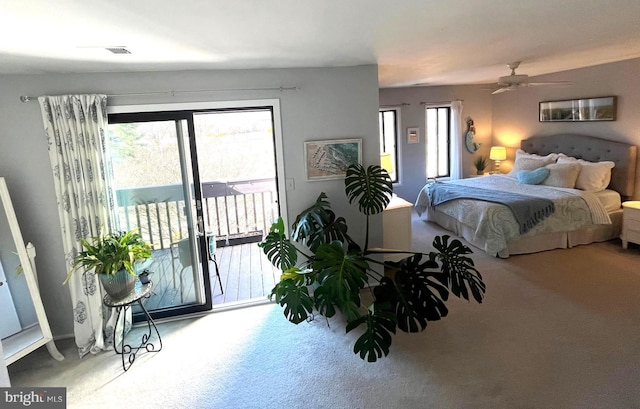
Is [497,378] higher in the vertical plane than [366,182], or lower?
lower

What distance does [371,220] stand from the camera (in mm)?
3781

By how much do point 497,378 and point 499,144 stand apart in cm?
572

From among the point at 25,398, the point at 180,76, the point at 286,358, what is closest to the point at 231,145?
the point at 180,76

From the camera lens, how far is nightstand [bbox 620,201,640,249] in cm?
438

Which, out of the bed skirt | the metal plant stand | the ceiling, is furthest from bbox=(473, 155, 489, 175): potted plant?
the metal plant stand

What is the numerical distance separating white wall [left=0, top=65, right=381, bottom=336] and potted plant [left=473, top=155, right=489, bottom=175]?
172 inches

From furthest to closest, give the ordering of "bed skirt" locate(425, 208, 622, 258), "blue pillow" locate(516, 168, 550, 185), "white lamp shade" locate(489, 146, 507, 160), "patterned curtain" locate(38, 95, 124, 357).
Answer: "white lamp shade" locate(489, 146, 507, 160) < "blue pillow" locate(516, 168, 550, 185) < "bed skirt" locate(425, 208, 622, 258) < "patterned curtain" locate(38, 95, 124, 357)

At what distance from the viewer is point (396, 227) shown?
4227 mm

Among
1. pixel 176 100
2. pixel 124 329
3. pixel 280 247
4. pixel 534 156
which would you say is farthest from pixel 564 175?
pixel 124 329

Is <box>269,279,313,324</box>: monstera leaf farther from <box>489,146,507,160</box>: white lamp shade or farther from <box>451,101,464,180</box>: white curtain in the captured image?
<box>489,146,507,160</box>: white lamp shade

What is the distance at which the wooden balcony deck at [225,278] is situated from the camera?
357 cm

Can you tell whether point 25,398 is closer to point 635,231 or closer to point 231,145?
point 231,145

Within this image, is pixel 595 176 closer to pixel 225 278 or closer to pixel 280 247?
pixel 280 247

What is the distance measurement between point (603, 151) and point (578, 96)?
35.4 inches
